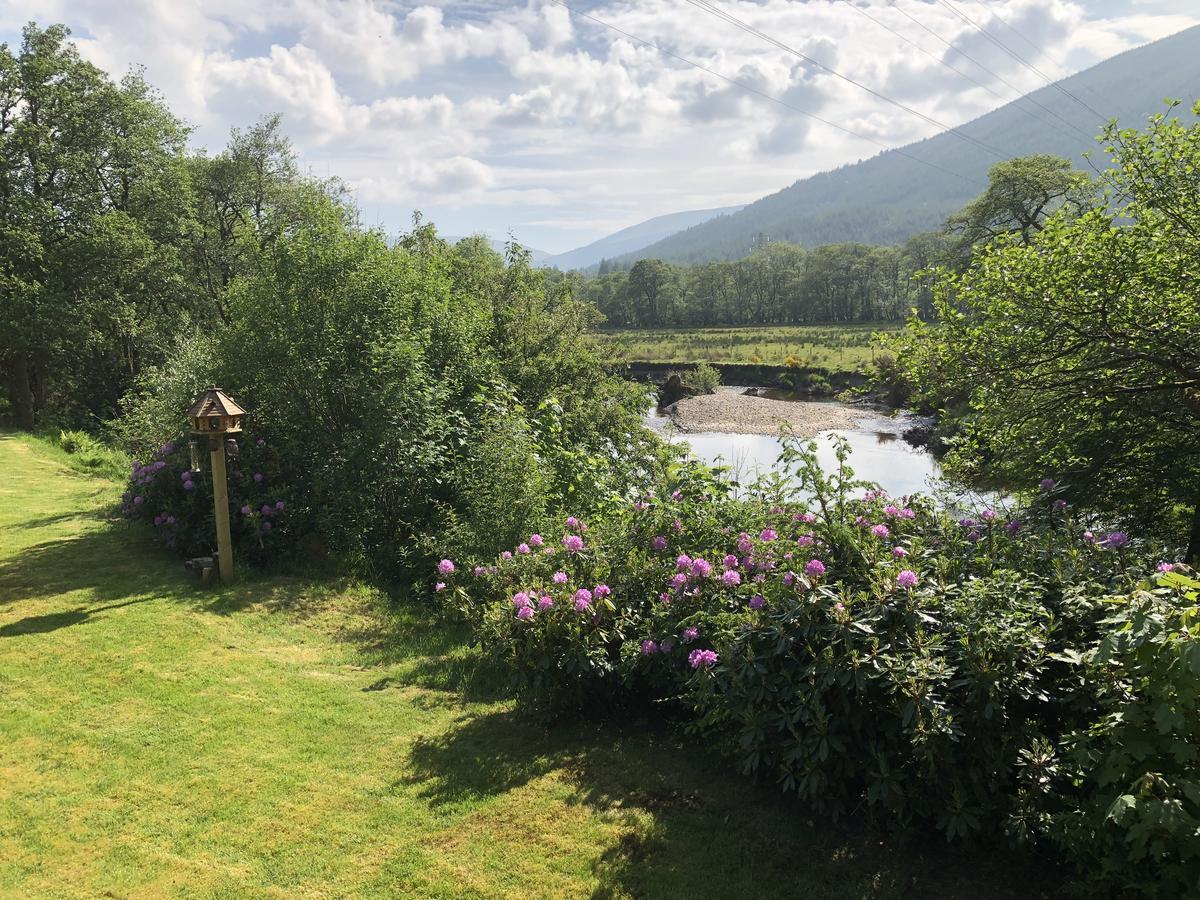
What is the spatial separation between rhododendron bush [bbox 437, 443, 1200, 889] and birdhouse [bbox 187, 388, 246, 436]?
184 inches

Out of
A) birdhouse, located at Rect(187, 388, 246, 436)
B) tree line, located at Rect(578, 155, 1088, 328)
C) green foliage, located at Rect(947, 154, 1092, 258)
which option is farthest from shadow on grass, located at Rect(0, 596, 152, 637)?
tree line, located at Rect(578, 155, 1088, 328)

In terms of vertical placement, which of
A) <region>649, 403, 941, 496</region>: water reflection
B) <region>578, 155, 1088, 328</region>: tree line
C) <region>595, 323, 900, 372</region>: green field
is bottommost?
<region>649, 403, 941, 496</region>: water reflection

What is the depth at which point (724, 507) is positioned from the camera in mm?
5879

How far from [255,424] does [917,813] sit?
32.8 ft

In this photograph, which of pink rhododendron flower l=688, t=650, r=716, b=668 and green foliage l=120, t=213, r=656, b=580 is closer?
pink rhododendron flower l=688, t=650, r=716, b=668

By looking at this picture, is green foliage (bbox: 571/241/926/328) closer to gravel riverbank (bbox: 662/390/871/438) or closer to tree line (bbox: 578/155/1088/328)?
tree line (bbox: 578/155/1088/328)

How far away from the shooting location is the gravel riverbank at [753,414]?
3659cm

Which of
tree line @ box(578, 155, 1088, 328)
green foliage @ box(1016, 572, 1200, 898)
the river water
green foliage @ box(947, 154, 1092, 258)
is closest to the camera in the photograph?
green foliage @ box(1016, 572, 1200, 898)

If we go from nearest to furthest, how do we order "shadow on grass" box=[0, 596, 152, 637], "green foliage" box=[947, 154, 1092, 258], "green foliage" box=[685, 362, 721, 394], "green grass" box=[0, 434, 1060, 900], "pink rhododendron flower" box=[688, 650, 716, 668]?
"green grass" box=[0, 434, 1060, 900] → "pink rhododendron flower" box=[688, 650, 716, 668] → "shadow on grass" box=[0, 596, 152, 637] → "green foliage" box=[947, 154, 1092, 258] → "green foliage" box=[685, 362, 721, 394]

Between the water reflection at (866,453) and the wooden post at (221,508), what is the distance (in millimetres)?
14536

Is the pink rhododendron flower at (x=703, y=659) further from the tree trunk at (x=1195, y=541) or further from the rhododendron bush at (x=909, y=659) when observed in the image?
the tree trunk at (x=1195, y=541)

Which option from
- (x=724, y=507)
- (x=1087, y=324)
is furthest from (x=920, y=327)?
(x=724, y=507)

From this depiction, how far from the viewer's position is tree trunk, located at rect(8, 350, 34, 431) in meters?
23.2

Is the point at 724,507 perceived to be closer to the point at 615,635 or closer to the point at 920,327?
the point at 615,635
